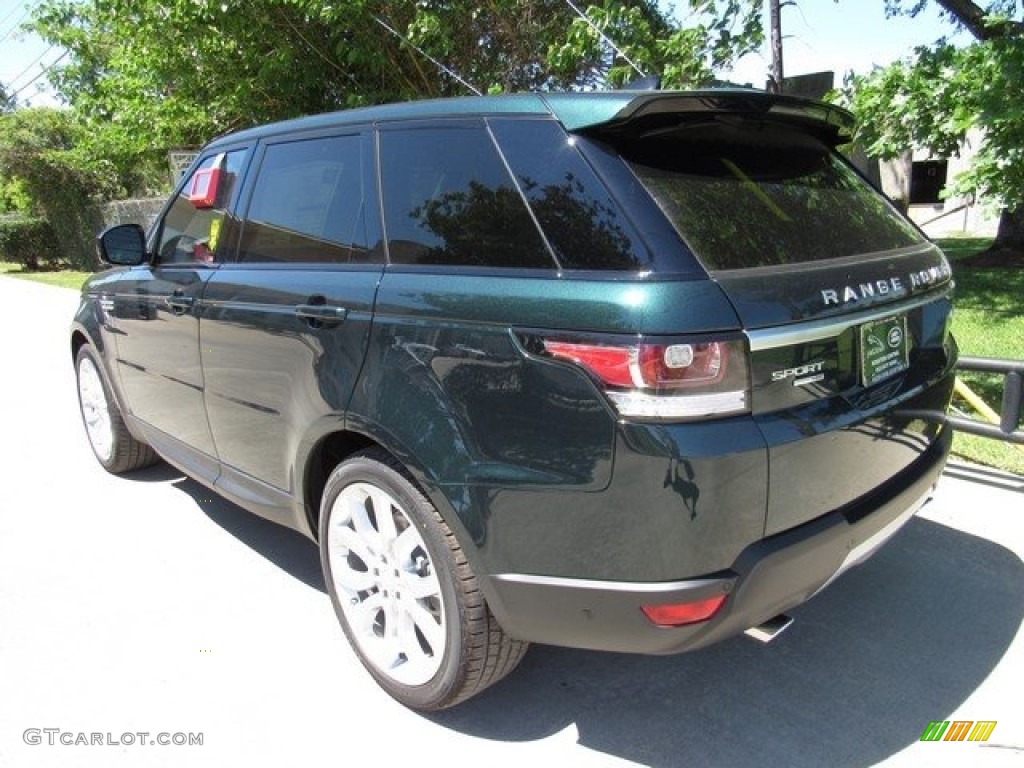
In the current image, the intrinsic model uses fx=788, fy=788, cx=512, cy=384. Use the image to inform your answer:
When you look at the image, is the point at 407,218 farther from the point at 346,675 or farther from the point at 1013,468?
the point at 1013,468

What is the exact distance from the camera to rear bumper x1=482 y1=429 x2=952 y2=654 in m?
1.99

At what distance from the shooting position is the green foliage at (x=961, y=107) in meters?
3.77

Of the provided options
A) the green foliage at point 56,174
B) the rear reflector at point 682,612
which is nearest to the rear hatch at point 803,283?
the rear reflector at point 682,612

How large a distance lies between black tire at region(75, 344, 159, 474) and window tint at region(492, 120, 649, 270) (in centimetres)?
335

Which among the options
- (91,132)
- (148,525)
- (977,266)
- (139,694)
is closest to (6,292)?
(91,132)

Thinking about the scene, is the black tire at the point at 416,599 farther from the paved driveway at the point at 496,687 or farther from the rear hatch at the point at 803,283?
the rear hatch at the point at 803,283

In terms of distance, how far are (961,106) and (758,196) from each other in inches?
92.2

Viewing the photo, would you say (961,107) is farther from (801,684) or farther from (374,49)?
(374,49)

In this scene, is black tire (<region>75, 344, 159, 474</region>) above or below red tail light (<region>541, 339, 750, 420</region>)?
below

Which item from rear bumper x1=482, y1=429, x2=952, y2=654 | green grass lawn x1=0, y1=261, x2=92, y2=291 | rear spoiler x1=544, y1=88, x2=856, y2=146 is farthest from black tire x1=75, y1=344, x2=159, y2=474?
green grass lawn x1=0, y1=261, x2=92, y2=291

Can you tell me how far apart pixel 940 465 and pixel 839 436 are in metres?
0.79

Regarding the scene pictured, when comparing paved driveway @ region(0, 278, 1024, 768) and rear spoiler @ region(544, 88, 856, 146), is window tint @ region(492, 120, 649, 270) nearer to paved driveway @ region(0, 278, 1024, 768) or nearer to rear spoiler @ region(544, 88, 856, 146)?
rear spoiler @ region(544, 88, 856, 146)

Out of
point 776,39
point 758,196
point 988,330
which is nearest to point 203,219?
point 758,196

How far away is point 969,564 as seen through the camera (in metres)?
3.42
